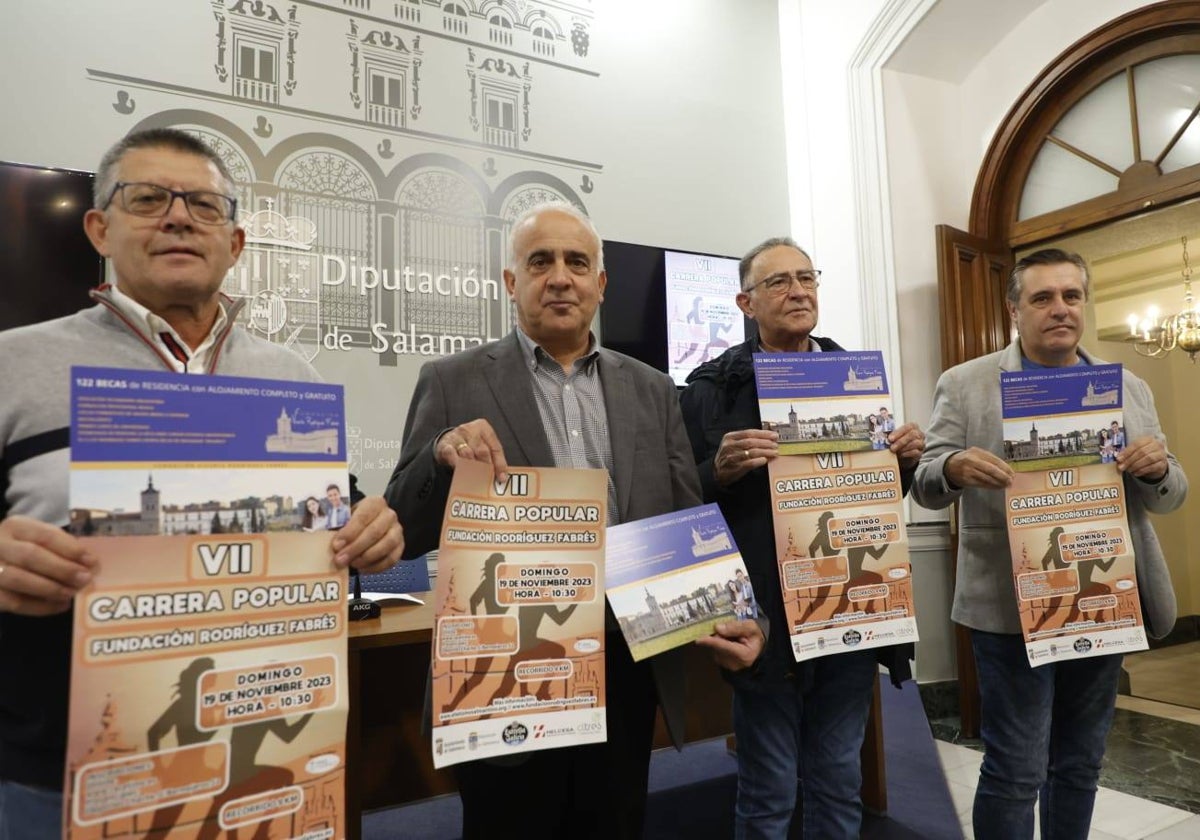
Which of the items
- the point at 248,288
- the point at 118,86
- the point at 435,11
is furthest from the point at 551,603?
the point at 435,11

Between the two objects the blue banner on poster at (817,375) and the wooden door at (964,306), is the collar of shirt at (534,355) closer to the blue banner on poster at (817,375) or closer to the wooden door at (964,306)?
the blue banner on poster at (817,375)

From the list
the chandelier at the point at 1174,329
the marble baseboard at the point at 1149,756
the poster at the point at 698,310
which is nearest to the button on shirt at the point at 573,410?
the poster at the point at 698,310

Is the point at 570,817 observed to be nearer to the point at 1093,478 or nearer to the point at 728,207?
the point at 1093,478

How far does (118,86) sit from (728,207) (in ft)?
9.73

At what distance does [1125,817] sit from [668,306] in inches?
113

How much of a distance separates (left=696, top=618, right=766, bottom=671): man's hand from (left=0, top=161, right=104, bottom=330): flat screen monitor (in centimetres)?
271

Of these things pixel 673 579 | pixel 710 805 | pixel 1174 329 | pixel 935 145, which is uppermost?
pixel 935 145

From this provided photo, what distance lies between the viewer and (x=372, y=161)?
11.2ft

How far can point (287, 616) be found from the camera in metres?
0.94

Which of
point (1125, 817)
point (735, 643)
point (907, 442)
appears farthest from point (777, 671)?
point (1125, 817)

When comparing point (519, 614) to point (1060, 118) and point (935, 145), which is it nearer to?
point (935, 145)

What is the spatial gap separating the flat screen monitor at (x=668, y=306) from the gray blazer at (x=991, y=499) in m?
1.94

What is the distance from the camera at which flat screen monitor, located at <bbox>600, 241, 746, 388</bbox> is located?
390 centimetres

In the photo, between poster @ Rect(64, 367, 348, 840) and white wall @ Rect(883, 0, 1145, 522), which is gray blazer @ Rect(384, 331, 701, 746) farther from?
white wall @ Rect(883, 0, 1145, 522)
